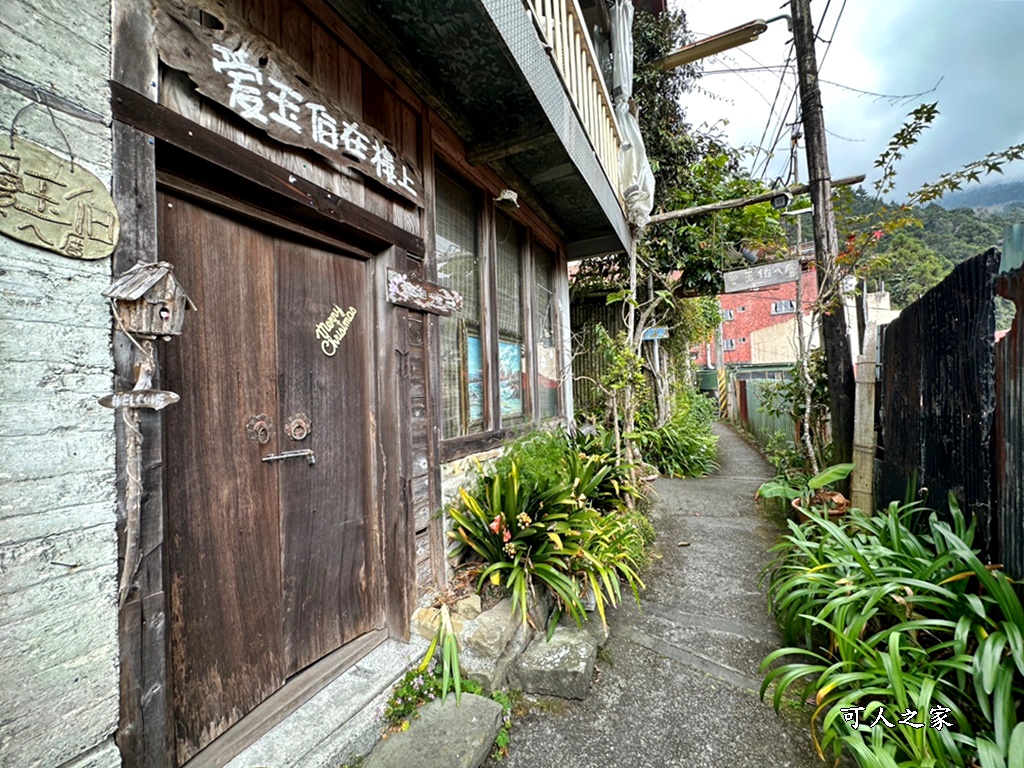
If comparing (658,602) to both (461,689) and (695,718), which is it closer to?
(695,718)

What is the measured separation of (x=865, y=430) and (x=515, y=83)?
12.2 feet

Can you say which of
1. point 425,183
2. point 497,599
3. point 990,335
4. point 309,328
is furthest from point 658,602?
point 425,183

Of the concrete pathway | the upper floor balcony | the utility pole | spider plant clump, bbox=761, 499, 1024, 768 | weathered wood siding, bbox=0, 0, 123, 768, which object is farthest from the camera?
the utility pole

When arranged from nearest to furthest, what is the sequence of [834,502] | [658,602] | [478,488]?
1. [478,488]
2. [658,602]
3. [834,502]

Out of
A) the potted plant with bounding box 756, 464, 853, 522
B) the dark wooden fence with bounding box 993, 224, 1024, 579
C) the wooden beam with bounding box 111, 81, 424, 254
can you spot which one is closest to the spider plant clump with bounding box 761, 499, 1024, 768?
the dark wooden fence with bounding box 993, 224, 1024, 579

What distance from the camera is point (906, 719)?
1.48 meters

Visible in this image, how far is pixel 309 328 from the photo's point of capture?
1841 mm

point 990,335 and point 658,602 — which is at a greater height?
point 990,335

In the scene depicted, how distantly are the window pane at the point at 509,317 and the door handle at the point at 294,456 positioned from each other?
170cm

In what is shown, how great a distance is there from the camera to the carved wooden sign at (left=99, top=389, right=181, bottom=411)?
1060 millimetres

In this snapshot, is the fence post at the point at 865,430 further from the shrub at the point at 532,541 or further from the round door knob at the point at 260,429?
the round door knob at the point at 260,429

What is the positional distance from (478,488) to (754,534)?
2.94 m

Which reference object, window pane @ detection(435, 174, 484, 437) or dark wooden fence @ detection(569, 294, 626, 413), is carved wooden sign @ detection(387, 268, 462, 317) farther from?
dark wooden fence @ detection(569, 294, 626, 413)

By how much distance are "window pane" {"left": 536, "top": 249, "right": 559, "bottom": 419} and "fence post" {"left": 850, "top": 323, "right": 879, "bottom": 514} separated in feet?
8.62
